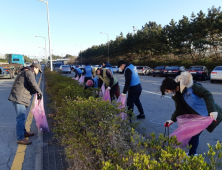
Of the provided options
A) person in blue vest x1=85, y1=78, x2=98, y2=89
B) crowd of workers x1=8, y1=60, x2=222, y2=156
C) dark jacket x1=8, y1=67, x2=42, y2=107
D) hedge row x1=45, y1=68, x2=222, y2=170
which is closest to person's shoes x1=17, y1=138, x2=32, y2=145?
crowd of workers x1=8, y1=60, x2=222, y2=156

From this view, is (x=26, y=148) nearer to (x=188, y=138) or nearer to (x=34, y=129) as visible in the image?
(x=34, y=129)

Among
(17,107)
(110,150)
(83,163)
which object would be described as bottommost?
(83,163)

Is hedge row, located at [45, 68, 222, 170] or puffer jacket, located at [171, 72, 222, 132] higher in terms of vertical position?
puffer jacket, located at [171, 72, 222, 132]

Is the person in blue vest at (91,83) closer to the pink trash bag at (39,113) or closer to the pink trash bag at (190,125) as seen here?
the pink trash bag at (39,113)

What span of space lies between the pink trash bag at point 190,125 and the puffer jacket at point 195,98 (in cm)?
9

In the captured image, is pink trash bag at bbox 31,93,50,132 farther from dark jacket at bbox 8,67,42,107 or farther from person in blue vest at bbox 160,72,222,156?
person in blue vest at bbox 160,72,222,156

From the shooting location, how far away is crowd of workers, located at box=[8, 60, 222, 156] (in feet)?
9.41

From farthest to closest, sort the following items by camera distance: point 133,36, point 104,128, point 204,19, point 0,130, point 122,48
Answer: point 122,48
point 133,36
point 204,19
point 0,130
point 104,128

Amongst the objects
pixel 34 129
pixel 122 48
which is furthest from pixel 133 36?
pixel 34 129

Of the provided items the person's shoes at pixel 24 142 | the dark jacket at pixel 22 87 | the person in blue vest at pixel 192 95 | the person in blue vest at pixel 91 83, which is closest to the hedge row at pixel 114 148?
the person in blue vest at pixel 192 95

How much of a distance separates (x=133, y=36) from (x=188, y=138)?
44.8 m

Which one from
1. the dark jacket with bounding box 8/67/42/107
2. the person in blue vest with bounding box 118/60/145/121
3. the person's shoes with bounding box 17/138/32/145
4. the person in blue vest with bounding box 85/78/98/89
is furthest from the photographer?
the person in blue vest with bounding box 85/78/98/89

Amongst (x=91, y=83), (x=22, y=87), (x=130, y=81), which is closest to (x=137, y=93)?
(x=130, y=81)

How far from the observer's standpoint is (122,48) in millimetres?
49344
